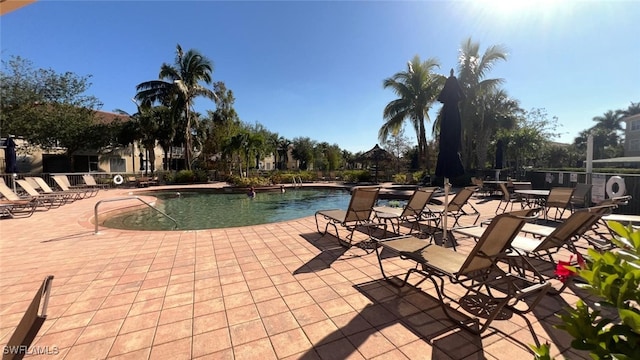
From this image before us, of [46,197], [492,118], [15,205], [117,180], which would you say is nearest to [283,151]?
[117,180]

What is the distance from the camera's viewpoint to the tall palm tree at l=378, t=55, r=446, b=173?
19.0m

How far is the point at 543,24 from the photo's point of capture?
Result: 7.11 m

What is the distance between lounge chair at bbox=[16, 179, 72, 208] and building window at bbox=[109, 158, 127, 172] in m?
22.4

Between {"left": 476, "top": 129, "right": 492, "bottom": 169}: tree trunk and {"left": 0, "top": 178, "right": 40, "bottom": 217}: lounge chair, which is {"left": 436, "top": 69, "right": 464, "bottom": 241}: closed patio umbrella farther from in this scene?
{"left": 0, "top": 178, "right": 40, "bottom": 217}: lounge chair

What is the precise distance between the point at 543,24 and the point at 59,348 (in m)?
10.9

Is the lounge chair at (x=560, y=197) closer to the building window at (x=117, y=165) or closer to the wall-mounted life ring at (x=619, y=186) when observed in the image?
the wall-mounted life ring at (x=619, y=186)

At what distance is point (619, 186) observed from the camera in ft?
23.4

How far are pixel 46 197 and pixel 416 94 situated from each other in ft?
67.0

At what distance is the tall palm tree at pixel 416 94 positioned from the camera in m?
19.0

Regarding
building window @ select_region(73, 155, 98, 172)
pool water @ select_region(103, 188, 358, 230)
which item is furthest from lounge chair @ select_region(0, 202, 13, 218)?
building window @ select_region(73, 155, 98, 172)

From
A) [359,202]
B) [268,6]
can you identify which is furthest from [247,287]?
[268,6]

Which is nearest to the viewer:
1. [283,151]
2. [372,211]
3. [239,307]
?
[239,307]

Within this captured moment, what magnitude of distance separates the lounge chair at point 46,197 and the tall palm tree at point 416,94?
19.1 meters

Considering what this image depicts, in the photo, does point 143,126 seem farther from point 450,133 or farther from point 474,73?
point 474,73
